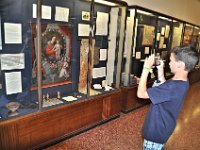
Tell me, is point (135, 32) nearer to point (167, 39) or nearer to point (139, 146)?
point (167, 39)

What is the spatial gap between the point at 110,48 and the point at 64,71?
1.26m

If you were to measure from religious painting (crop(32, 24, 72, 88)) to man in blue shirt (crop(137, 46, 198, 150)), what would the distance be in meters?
1.66

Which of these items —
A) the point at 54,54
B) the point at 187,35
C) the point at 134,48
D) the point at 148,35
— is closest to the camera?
the point at 54,54

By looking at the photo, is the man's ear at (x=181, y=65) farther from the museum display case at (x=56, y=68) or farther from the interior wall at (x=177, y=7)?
the interior wall at (x=177, y=7)

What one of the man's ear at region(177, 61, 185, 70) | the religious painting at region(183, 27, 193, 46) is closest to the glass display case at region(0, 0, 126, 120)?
the man's ear at region(177, 61, 185, 70)

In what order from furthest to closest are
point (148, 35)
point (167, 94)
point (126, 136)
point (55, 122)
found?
point (148, 35), point (126, 136), point (55, 122), point (167, 94)

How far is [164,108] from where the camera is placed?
176 cm

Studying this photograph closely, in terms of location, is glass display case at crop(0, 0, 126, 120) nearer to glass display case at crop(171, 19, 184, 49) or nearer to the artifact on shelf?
the artifact on shelf

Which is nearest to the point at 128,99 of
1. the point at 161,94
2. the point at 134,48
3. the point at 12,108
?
the point at 134,48

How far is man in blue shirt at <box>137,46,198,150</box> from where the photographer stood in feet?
5.42

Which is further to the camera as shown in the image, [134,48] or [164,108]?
[134,48]

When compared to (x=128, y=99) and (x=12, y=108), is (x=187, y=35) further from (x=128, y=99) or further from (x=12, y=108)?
(x=12, y=108)

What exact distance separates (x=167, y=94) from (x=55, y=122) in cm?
185

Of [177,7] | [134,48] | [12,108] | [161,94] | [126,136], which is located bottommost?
[126,136]
